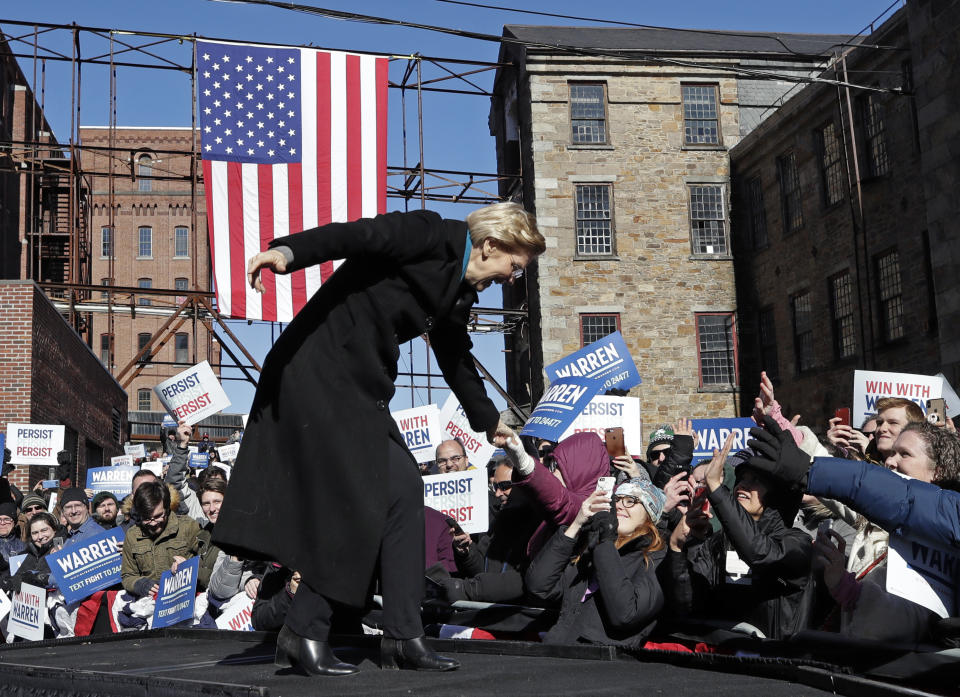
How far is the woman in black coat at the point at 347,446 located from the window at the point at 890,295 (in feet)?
67.0

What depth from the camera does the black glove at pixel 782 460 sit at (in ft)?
11.0

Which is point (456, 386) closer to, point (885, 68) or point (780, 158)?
point (885, 68)

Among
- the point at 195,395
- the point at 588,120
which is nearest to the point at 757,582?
the point at 195,395

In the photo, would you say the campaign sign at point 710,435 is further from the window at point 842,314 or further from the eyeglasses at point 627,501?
the window at point 842,314

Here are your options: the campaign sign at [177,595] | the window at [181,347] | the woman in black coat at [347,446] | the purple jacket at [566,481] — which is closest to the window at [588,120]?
the campaign sign at [177,595]

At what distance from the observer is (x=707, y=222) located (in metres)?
30.5

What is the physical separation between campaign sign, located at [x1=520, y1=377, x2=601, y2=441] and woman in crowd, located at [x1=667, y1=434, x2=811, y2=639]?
453cm

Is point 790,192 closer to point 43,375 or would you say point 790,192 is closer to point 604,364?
point 604,364

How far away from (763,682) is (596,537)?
1632 mm

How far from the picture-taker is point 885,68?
22.8 metres

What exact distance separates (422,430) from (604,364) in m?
2.02

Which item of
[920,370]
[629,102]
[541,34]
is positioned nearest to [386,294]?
[920,370]

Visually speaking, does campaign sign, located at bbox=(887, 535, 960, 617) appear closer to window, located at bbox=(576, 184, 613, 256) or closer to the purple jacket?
the purple jacket

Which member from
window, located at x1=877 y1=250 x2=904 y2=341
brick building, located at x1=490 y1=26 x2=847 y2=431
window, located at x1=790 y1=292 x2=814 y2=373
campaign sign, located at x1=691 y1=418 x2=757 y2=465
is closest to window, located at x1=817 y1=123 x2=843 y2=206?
window, located at x1=877 y1=250 x2=904 y2=341
